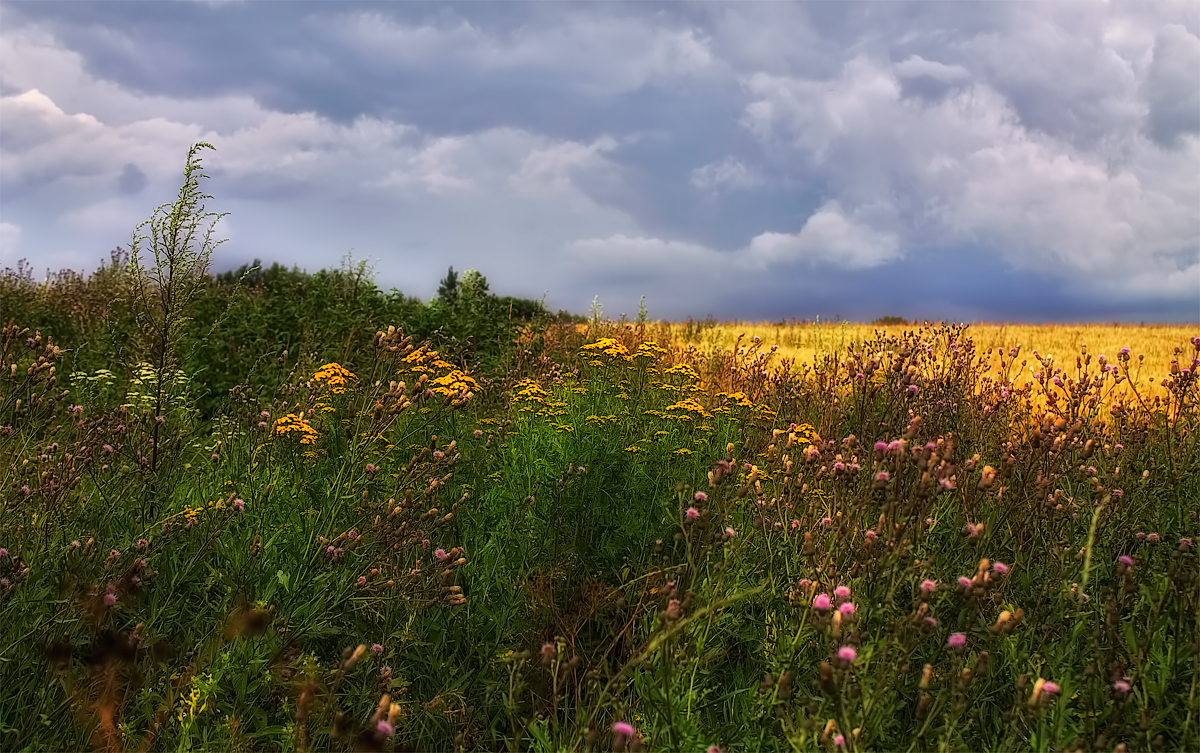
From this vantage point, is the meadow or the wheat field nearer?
the meadow

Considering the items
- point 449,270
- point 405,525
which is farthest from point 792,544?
point 449,270

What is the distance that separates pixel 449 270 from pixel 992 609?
A: 21.3 meters

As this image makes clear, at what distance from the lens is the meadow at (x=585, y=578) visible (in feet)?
7.86

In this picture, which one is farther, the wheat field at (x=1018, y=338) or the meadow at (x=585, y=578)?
the wheat field at (x=1018, y=338)

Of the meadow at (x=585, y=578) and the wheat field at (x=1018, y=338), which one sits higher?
the wheat field at (x=1018, y=338)

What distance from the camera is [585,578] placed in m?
3.84

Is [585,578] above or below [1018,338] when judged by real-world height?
below

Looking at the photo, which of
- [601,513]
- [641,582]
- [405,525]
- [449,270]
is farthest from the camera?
[449,270]

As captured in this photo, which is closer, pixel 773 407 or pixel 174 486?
pixel 174 486

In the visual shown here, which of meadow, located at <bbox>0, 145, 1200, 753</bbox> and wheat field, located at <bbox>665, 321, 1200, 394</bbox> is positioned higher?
wheat field, located at <bbox>665, 321, 1200, 394</bbox>

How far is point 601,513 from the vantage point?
4.34 metres

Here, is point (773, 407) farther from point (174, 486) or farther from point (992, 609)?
point (174, 486)

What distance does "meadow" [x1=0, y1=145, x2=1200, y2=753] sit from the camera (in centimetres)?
240

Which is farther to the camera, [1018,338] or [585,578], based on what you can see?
[1018,338]
